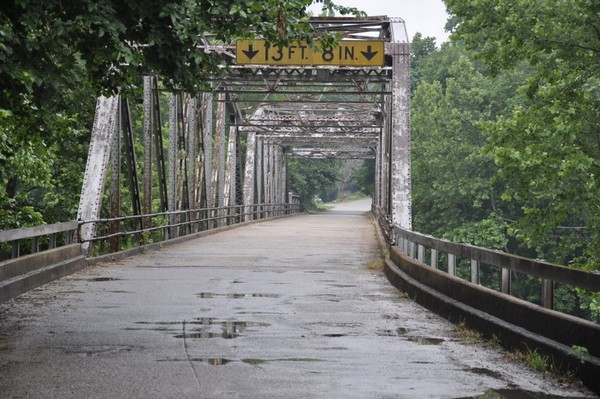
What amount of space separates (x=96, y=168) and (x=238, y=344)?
10.6m

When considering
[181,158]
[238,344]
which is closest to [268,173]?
[181,158]

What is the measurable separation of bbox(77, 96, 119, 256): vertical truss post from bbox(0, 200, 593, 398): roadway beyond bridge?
1.91 metres

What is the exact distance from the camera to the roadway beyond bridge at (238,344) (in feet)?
23.9

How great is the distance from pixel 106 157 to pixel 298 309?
26.7 ft

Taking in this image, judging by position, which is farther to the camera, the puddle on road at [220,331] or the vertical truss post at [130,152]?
the vertical truss post at [130,152]

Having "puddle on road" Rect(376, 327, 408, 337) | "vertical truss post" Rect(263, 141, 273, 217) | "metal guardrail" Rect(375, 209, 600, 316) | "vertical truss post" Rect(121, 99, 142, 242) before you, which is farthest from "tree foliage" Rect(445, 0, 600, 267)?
"vertical truss post" Rect(263, 141, 273, 217)

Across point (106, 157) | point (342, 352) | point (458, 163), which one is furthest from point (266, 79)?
point (458, 163)

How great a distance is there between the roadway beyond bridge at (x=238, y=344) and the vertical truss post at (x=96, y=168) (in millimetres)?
1913

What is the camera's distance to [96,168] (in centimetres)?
1934

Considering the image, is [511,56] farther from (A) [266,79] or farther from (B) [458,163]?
(B) [458,163]

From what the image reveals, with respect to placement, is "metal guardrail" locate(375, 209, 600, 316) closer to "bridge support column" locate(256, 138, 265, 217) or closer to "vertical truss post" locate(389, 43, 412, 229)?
"vertical truss post" locate(389, 43, 412, 229)

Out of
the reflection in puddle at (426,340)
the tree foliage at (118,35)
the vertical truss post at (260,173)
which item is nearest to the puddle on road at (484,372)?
the reflection in puddle at (426,340)

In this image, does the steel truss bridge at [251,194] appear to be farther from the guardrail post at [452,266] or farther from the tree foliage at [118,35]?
the tree foliage at [118,35]

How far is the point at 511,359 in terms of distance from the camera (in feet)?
28.6
